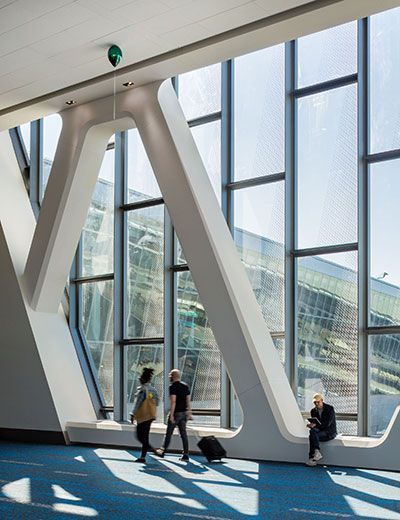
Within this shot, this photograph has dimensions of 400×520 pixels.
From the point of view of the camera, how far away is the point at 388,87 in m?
13.7

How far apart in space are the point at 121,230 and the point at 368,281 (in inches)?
221

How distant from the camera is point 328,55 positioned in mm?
14430

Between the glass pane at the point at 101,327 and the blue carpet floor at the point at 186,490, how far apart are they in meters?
3.82

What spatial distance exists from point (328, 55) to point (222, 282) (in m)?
4.11

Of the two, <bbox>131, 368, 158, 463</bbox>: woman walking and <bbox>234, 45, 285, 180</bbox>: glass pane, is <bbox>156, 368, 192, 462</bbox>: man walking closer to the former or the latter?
<bbox>131, 368, 158, 463</bbox>: woman walking

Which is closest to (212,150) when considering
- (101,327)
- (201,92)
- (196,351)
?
(201,92)

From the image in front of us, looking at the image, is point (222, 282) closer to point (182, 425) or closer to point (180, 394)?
point (180, 394)

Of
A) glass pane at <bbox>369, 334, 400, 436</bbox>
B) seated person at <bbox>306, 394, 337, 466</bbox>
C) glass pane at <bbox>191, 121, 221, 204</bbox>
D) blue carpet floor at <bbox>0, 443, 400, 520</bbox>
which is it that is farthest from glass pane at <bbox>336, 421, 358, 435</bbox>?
glass pane at <bbox>191, 121, 221, 204</bbox>

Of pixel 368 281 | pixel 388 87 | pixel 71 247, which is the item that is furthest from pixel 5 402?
pixel 388 87

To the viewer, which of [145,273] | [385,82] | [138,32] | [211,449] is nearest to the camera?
[138,32]

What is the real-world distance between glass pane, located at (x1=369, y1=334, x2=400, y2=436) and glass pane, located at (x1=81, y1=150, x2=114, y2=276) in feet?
20.0

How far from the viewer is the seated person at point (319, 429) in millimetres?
12445

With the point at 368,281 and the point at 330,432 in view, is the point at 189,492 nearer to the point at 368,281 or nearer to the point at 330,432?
the point at 330,432

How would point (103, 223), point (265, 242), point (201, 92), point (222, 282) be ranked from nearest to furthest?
point (222, 282), point (265, 242), point (201, 92), point (103, 223)
